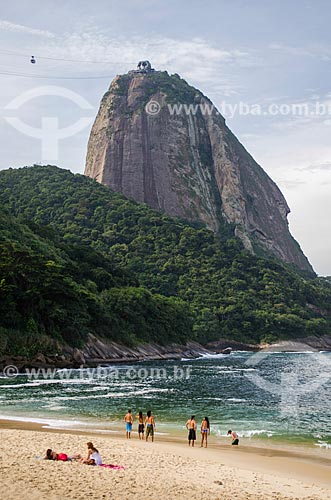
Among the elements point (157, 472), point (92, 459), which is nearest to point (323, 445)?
point (157, 472)

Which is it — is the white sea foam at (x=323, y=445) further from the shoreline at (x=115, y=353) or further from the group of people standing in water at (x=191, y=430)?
the shoreline at (x=115, y=353)

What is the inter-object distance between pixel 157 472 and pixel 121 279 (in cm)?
9400

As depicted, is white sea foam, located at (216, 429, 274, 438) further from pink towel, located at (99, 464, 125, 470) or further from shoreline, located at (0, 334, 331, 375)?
shoreline, located at (0, 334, 331, 375)

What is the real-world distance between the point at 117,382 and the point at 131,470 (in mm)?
37701

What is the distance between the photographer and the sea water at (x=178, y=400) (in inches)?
1220

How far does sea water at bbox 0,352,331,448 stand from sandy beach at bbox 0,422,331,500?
5.56m

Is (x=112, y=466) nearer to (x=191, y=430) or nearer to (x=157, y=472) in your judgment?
(x=157, y=472)

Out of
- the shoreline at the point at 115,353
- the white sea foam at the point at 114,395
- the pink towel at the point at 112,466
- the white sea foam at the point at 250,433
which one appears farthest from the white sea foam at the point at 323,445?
the shoreline at the point at 115,353

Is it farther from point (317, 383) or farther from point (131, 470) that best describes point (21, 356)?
point (131, 470)

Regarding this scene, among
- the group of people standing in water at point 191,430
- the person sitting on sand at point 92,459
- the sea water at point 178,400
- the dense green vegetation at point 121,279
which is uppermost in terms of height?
the dense green vegetation at point 121,279

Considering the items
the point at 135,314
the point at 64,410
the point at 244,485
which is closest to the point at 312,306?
the point at 135,314

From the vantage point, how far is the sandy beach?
14.0 m

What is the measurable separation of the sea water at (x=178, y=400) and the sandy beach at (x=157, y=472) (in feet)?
18.2

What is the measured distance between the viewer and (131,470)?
17188 mm
